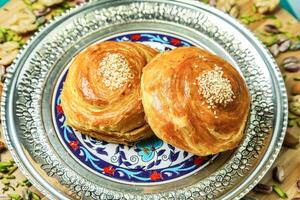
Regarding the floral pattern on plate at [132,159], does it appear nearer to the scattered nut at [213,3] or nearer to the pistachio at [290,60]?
the pistachio at [290,60]

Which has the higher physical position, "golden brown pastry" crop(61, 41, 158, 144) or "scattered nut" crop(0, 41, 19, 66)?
"scattered nut" crop(0, 41, 19, 66)

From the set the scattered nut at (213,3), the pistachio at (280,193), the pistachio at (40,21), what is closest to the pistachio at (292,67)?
the scattered nut at (213,3)

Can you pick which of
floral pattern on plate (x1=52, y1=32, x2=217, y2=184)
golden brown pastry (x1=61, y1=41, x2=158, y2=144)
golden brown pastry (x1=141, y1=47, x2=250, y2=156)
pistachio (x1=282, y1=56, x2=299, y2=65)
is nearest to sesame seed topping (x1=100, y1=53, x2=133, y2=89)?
golden brown pastry (x1=61, y1=41, x2=158, y2=144)

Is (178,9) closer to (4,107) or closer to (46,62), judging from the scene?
(46,62)

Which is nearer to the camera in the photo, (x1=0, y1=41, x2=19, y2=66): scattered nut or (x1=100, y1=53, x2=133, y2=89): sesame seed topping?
(x1=100, y1=53, x2=133, y2=89): sesame seed topping

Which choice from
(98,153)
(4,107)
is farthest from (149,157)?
(4,107)

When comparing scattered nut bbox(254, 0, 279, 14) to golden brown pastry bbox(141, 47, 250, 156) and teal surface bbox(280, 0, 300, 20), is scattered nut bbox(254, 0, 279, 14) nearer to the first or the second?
teal surface bbox(280, 0, 300, 20)

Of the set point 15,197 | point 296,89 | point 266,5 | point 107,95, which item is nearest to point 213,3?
point 266,5

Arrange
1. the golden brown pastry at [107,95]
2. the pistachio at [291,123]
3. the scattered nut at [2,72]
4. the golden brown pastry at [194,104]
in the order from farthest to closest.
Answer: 1. the scattered nut at [2,72]
2. the pistachio at [291,123]
3. the golden brown pastry at [107,95]
4. the golden brown pastry at [194,104]
